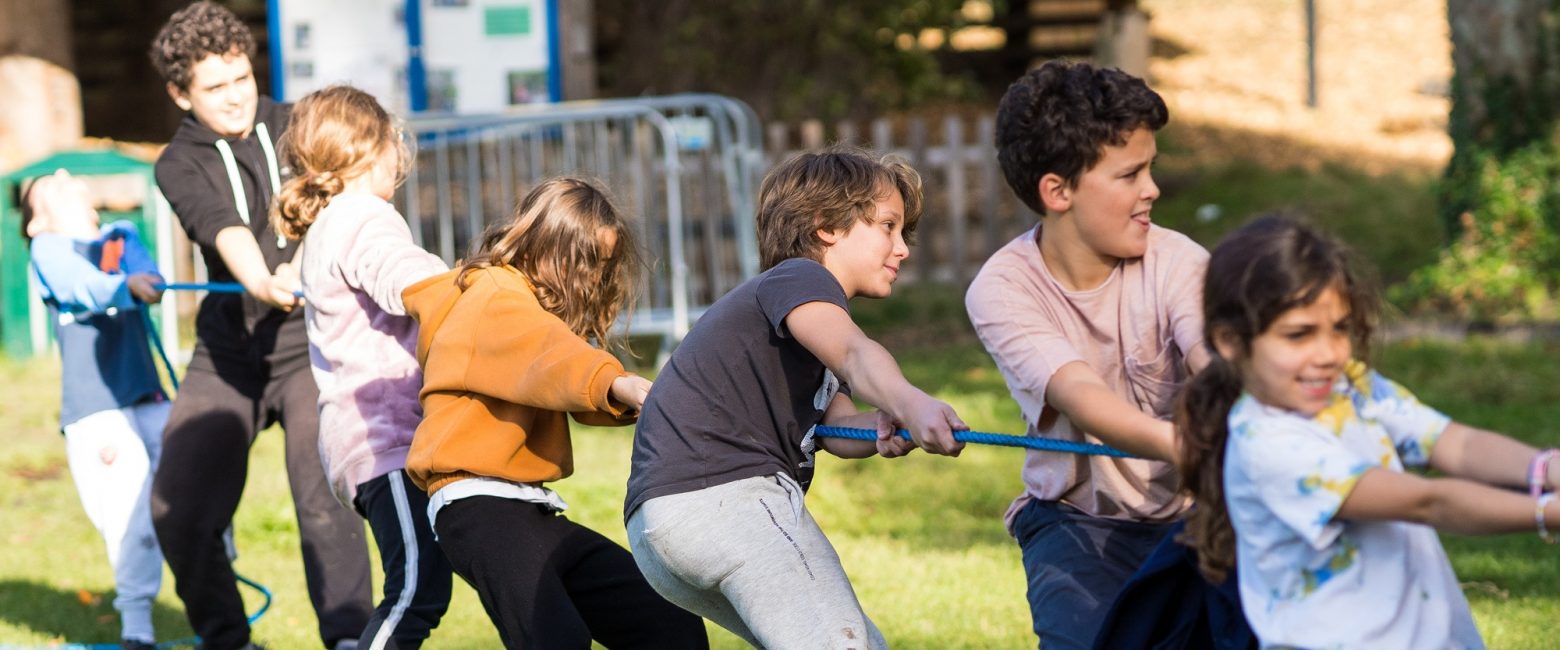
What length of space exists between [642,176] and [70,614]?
5.57 meters

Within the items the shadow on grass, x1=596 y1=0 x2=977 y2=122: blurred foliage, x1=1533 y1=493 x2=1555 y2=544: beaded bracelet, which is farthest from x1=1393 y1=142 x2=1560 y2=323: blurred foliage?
x1=1533 y1=493 x2=1555 y2=544: beaded bracelet

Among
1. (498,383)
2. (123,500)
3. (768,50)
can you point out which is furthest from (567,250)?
(768,50)

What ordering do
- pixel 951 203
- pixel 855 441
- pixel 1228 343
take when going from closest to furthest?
pixel 1228 343, pixel 855 441, pixel 951 203

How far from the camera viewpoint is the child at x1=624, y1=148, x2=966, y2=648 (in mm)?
3020

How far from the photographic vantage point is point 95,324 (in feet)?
16.9

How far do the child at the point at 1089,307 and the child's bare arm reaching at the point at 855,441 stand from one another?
24 cm

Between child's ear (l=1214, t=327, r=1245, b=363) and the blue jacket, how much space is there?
350 cm

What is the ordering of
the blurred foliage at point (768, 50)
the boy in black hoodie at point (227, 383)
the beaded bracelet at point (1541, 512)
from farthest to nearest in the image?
the blurred foliage at point (768, 50) < the boy in black hoodie at point (227, 383) < the beaded bracelet at point (1541, 512)

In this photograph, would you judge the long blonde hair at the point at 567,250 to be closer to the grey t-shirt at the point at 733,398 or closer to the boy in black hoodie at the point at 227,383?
the grey t-shirt at the point at 733,398

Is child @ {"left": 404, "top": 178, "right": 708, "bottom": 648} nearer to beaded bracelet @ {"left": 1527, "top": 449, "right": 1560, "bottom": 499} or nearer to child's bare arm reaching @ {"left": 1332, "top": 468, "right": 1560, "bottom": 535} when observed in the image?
child's bare arm reaching @ {"left": 1332, "top": 468, "right": 1560, "bottom": 535}

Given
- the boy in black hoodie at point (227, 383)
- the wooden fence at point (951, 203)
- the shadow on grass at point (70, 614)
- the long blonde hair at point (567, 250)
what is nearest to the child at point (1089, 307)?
the long blonde hair at point (567, 250)

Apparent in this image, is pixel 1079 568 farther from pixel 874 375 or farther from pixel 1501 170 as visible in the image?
pixel 1501 170

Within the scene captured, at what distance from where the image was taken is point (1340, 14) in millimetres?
20750

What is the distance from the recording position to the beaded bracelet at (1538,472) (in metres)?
2.29
